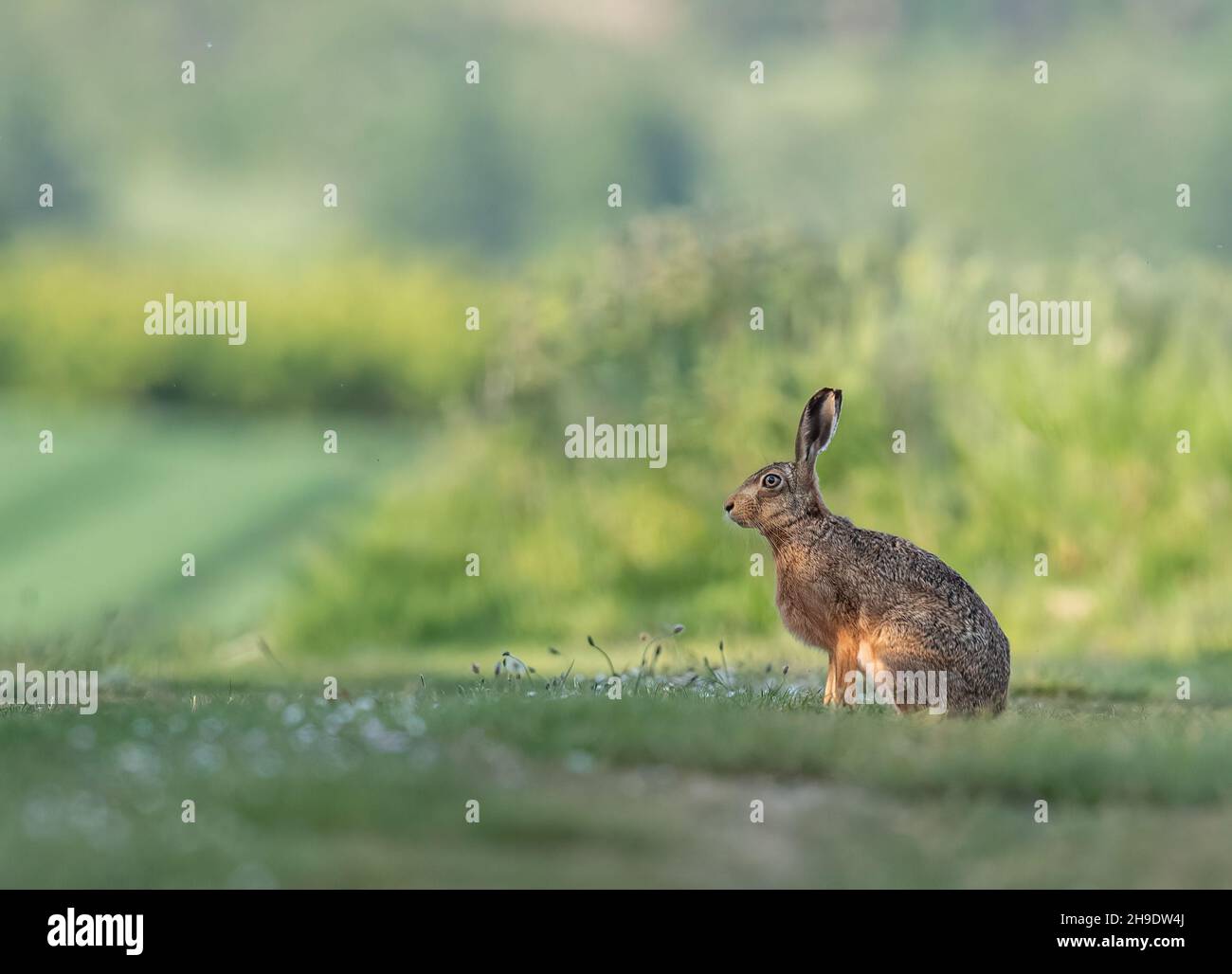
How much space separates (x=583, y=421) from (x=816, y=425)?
323 inches

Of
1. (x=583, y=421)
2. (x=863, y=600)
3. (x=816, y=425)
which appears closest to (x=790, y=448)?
(x=583, y=421)

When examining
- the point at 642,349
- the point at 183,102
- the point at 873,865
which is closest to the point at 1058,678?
the point at 873,865

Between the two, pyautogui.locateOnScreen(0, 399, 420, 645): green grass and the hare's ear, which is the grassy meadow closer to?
pyautogui.locateOnScreen(0, 399, 420, 645): green grass

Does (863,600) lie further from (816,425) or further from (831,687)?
(816,425)

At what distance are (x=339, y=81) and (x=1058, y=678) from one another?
759 inches

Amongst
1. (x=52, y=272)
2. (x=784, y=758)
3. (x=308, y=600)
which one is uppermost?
(x=52, y=272)

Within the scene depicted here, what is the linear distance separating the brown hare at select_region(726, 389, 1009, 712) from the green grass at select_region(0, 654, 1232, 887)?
272 millimetres

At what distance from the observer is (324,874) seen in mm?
5156

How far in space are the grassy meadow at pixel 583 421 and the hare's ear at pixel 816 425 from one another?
1.05 meters

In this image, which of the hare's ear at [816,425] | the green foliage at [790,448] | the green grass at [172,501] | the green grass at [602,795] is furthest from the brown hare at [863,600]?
the green grass at [172,501]

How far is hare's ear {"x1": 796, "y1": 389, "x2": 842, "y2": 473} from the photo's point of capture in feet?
28.4

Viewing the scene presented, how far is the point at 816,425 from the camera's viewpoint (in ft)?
28.6

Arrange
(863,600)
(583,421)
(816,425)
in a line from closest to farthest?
(863,600) < (816,425) < (583,421)
